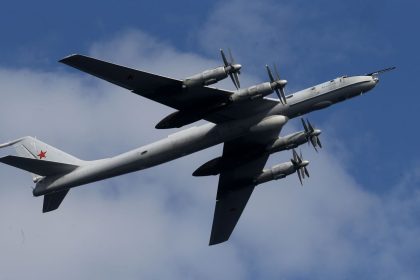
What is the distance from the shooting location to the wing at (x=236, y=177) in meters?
57.4

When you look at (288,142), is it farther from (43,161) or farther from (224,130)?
(43,161)

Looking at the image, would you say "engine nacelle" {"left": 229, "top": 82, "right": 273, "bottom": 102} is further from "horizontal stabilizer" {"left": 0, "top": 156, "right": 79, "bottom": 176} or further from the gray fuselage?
"horizontal stabilizer" {"left": 0, "top": 156, "right": 79, "bottom": 176}

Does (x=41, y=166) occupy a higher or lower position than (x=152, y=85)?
lower

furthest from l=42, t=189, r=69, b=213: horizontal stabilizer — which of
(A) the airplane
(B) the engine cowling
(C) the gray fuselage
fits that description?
(B) the engine cowling

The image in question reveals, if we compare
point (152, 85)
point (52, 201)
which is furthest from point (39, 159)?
point (152, 85)

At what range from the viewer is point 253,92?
51125mm

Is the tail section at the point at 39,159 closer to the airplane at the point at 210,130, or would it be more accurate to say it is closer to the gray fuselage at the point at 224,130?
the airplane at the point at 210,130

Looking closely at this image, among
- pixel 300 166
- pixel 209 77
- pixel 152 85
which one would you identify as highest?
pixel 152 85

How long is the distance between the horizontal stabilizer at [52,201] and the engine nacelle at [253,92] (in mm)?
14213

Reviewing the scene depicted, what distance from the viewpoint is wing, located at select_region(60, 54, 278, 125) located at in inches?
1941

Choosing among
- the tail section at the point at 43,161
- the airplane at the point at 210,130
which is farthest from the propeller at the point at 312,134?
the tail section at the point at 43,161

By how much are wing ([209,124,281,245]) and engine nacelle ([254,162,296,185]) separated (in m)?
0.37

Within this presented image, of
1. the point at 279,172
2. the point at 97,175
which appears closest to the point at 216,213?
the point at 279,172

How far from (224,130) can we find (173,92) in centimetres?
490
